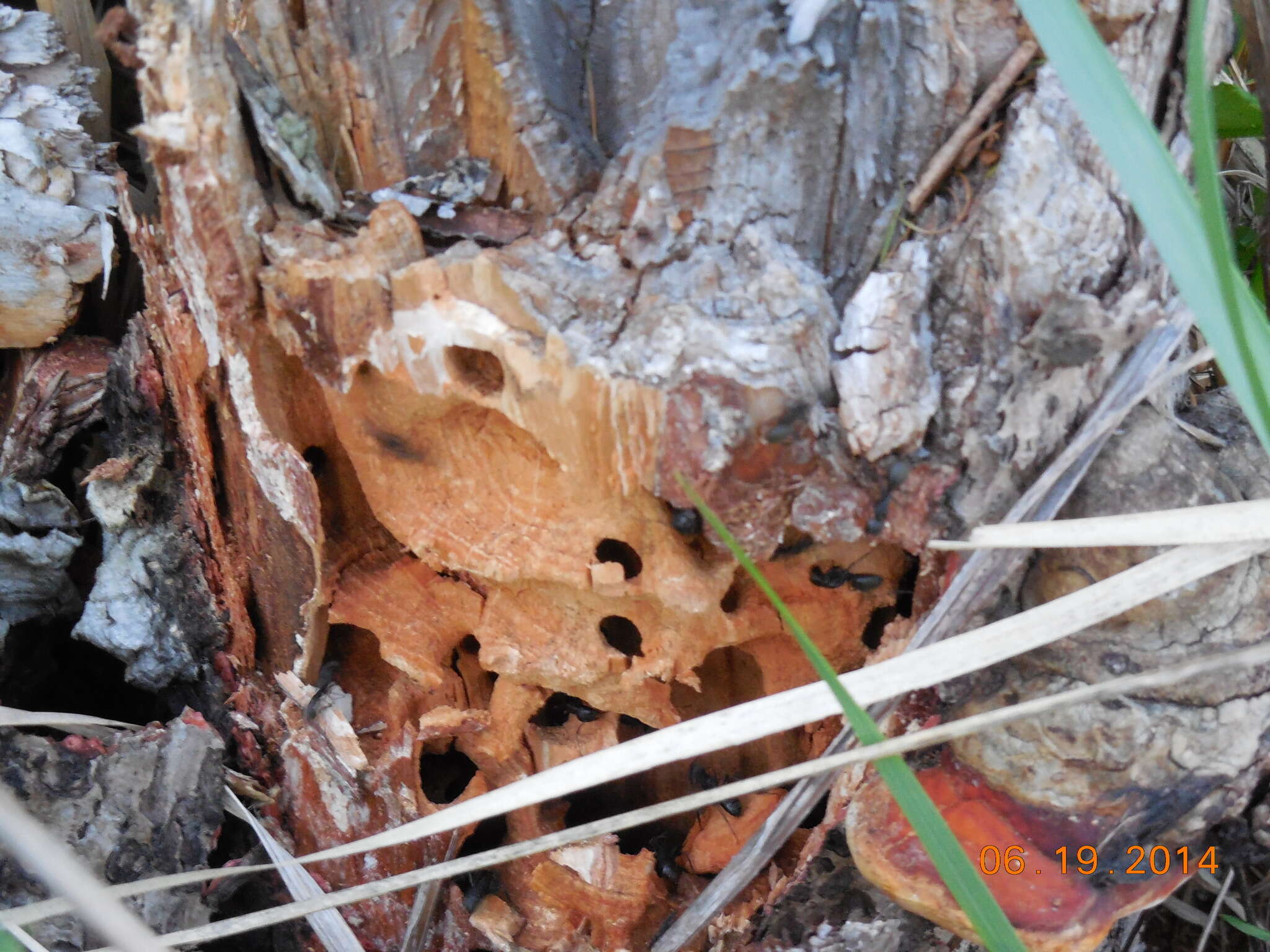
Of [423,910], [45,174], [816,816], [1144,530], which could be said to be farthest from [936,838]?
[45,174]

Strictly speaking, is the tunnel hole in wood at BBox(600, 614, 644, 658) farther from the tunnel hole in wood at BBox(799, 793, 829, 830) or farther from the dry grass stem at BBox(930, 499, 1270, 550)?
the dry grass stem at BBox(930, 499, 1270, 550)

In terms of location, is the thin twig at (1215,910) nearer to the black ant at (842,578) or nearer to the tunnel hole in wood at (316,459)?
the black ant at (842,578)

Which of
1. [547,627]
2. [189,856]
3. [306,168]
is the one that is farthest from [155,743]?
[306,168]

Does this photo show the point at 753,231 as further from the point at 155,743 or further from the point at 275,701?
the point at 155,743

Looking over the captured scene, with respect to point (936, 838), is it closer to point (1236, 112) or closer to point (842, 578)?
point (842, 578)

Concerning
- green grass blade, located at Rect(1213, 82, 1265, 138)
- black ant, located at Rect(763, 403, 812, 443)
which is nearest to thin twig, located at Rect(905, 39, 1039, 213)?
black ant, located at Rect(763, 403, 812, 443)

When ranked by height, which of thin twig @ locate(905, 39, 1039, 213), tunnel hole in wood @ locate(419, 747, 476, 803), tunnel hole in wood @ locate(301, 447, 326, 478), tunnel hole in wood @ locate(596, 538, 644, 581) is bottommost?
tunnel hole in wood @ locate(419, 747, 476, 803)

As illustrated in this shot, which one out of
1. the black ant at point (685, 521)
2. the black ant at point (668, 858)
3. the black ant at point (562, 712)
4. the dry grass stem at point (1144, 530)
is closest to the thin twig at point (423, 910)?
the black ant at point (562, 712)
